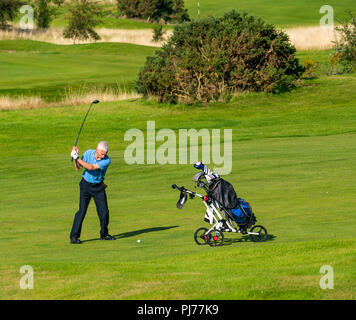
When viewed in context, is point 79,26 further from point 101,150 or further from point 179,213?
point 101,150

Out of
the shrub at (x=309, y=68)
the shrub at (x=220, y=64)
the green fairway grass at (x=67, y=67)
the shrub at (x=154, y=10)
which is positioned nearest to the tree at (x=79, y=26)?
the green fairway grass at (x=67, y=67)

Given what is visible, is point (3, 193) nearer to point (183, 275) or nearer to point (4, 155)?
point (4, 155)

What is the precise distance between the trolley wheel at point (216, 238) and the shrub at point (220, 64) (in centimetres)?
2583

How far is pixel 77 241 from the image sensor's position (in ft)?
45.9

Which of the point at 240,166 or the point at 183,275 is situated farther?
the point at 240,166

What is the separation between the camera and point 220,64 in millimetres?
39562

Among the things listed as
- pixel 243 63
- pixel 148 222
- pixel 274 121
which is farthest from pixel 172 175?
pixel 243 63

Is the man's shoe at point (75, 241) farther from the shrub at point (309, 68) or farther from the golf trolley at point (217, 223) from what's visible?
the shrub at point (309, 68)

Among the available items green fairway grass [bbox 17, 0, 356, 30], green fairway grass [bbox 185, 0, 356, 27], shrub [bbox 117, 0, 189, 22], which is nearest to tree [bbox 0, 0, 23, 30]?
green fairway grass [bbox 17, 0, 356, 30]

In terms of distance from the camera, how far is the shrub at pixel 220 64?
39312 millimetres

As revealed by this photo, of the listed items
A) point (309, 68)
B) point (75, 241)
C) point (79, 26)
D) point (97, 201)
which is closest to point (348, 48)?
point (309, 68)

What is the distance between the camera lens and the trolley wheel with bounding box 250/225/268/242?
13.2 m

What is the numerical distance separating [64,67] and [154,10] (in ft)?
149
